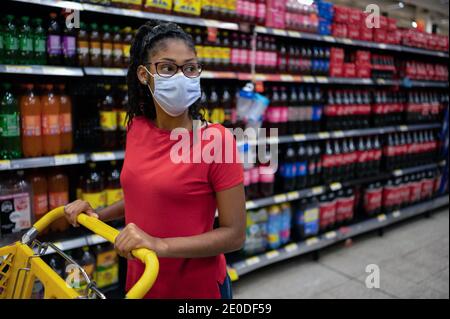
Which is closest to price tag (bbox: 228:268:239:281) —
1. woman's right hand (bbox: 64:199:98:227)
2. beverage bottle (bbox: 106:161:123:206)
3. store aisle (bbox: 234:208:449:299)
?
store aisle (bbox: 234:208:449:299)

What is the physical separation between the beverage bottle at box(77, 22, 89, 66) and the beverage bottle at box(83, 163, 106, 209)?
658mm

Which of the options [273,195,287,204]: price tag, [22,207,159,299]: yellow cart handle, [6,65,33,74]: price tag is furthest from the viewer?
[273,195,287,204]: price tag

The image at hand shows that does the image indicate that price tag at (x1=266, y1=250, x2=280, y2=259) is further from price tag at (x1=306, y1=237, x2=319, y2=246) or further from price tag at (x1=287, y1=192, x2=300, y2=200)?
price tag at (x1=287, y1=192, x2=300, y2=200)

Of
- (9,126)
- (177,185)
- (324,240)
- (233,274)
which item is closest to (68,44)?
(9,126)

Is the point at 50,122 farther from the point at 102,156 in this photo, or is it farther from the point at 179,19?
the point at 179,19

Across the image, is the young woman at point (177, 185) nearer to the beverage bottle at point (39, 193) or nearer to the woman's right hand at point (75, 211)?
the woman's right hand at point (75, 211)

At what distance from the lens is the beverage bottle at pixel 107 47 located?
254 cm

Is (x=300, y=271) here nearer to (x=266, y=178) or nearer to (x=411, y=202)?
(x=266, y=178)

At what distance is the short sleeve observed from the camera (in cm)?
119

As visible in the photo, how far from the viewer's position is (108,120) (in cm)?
261

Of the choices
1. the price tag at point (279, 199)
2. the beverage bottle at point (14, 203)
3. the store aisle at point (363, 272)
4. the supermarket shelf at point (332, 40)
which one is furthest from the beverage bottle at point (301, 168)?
the beverage bottle at point (14, 203)

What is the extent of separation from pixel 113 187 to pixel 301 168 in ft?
5.70

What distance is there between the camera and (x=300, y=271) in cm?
354

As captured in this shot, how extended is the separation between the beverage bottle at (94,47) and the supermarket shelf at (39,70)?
0.19 metres
